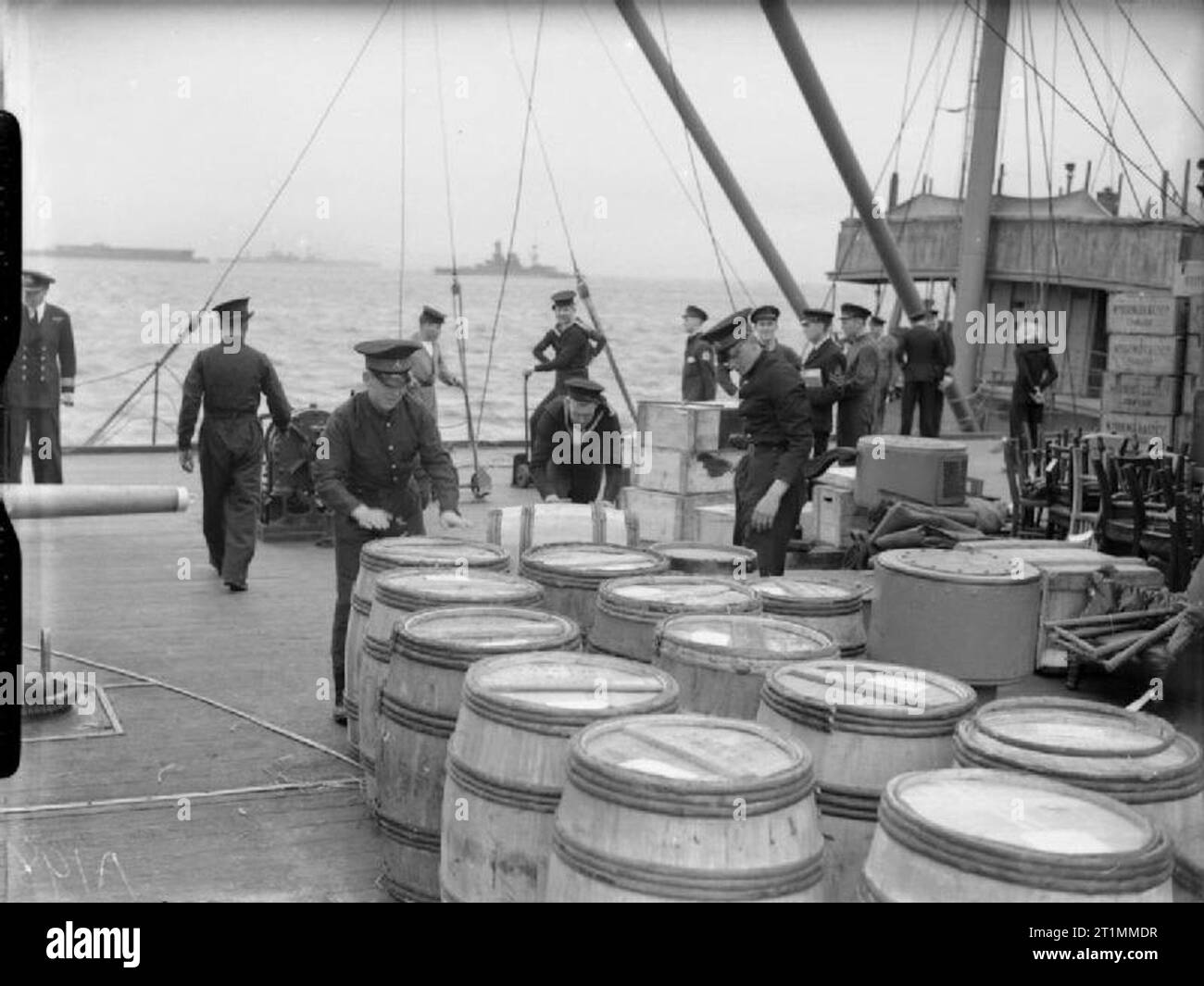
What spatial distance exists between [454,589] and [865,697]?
207cm

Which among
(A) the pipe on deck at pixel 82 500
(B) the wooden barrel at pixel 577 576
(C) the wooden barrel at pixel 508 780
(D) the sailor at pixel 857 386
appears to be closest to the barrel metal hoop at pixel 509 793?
(C) the wooden barrel at pixel 508 780

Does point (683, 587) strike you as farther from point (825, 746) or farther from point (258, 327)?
point (258, 327)

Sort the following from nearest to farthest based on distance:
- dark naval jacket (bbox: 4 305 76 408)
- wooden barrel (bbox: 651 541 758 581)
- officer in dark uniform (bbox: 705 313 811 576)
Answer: wooden barrel (bbox: 651 541 758 581)
officer in dark uniform (bbox: 705 313 811 576)
dark naval jacket (bbox: 4 305 76 408)

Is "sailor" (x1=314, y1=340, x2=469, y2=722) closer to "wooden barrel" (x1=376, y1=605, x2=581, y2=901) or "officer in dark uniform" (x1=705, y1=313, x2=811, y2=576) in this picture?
"officer in dark uniform" (x1=705, y1=313, x2=811, y2=576)

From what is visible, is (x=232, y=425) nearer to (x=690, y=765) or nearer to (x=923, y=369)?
(x=690, y=765)

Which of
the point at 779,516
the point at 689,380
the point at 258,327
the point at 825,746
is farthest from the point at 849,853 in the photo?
the point at 258,327

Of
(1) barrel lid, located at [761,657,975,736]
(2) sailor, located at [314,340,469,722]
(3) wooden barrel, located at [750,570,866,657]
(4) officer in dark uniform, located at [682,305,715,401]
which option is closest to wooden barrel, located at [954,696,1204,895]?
(1) barrel lid, located at [761,657,975,736]

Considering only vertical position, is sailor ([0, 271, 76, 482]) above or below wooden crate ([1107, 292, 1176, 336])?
below

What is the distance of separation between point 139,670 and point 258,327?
85.3 m

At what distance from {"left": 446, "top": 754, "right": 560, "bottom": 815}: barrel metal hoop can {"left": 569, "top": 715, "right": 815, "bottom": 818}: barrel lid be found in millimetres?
271

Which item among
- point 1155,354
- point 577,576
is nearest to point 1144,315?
point 1155,354

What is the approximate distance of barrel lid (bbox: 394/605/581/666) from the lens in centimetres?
491

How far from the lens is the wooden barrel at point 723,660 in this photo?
4.79m

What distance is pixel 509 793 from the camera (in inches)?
162
